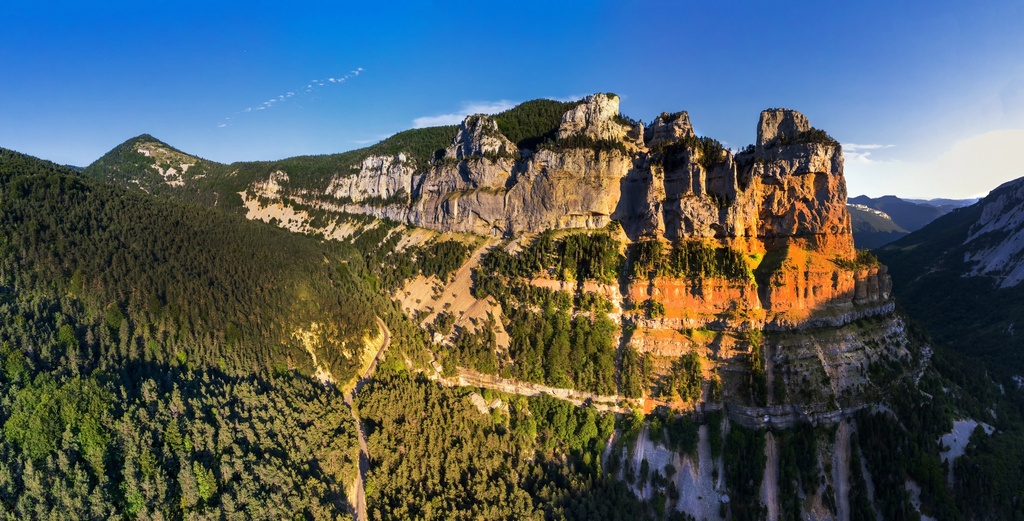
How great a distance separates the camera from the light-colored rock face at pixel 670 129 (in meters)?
90.6

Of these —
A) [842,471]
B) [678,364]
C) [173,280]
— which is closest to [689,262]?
[678,364]

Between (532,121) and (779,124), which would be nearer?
(779,124)

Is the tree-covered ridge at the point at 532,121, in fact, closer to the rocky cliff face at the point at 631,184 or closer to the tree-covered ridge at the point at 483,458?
the rocky cliff face at the point at 631,184

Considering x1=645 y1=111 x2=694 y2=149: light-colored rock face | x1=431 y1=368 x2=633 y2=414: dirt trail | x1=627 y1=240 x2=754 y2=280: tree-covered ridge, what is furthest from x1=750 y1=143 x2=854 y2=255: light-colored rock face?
x1=431 y1=368 x2=633 y2=414: dirt trail

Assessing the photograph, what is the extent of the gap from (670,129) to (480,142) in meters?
44.4

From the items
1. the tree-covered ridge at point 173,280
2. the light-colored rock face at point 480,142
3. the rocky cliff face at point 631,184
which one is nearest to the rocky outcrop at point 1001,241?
the rocky cliff face at point 631,184

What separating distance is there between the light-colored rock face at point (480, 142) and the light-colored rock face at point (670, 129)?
105 feet

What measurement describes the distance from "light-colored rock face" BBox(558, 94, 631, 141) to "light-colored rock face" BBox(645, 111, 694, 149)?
6.89 m

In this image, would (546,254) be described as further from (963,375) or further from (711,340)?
(963,375)

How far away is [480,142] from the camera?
108 meters

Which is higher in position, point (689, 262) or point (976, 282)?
point (689, 262)

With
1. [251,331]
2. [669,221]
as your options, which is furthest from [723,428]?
[251,331]

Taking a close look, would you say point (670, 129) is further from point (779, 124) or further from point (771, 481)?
point (771, 481)

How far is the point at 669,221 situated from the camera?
262 ft
